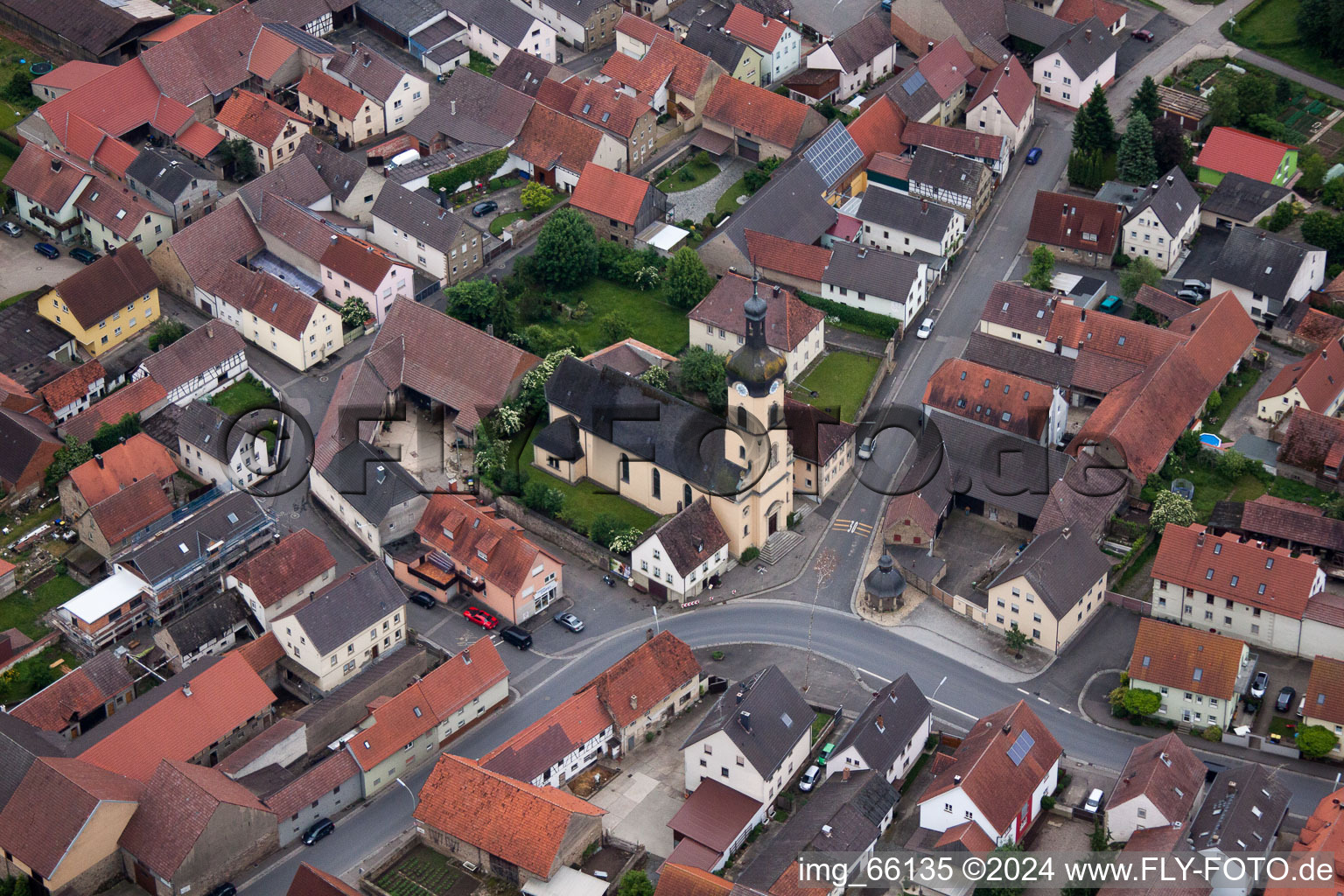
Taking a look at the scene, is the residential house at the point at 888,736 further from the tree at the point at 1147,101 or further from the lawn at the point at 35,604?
the tree at the point at 1147,101

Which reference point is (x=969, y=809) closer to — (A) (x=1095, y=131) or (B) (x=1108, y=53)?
(A) (x=1095, y=131)

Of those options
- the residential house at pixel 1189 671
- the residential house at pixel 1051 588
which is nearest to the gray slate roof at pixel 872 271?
the residential house at pixel 1051 588

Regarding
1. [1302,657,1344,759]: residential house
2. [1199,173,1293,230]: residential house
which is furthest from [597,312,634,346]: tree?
[1302,657,1344,759]: residential house

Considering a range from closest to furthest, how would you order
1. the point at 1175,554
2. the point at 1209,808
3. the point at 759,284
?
the point at 1209,808
the point at 1175,554
the point at 759,284

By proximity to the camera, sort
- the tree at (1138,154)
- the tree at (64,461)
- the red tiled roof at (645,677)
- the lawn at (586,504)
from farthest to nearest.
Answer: the tree at (1138,154)
the tree at (64,461)
the lawn at (586,504)
the red tiled roof at (645,677)

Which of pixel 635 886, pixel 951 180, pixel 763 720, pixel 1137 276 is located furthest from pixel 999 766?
pixel 951 180

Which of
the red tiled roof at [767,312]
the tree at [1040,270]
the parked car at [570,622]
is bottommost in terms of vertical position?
the parked car at [570,622]

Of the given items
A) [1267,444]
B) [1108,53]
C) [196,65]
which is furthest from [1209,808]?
[196,65]
